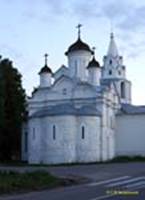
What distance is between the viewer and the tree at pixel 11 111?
63.4m

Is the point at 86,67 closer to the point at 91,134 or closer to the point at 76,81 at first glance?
the point at 76,81

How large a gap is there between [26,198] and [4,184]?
3.49 m

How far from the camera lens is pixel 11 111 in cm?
6397

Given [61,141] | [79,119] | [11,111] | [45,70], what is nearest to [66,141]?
[61,141]

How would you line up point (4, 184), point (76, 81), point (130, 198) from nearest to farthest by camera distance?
point (130, 198) < point (4, 184) < point (76, 81)

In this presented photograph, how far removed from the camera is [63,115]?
55156 millimetres

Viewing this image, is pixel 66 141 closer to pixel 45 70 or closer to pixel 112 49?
pixel 45 70

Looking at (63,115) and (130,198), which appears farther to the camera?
(63,115)

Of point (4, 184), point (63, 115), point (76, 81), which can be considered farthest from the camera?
point (76, 81)

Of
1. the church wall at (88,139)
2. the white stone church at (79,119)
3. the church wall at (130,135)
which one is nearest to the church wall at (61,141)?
the white stone church at (79,119)

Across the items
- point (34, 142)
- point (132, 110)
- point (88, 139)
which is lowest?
point (34, 142)

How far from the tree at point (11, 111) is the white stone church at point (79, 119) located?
1.59 m

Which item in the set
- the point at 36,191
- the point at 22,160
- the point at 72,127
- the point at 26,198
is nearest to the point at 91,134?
the point at 72,127

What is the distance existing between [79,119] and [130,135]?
24.2 feet
